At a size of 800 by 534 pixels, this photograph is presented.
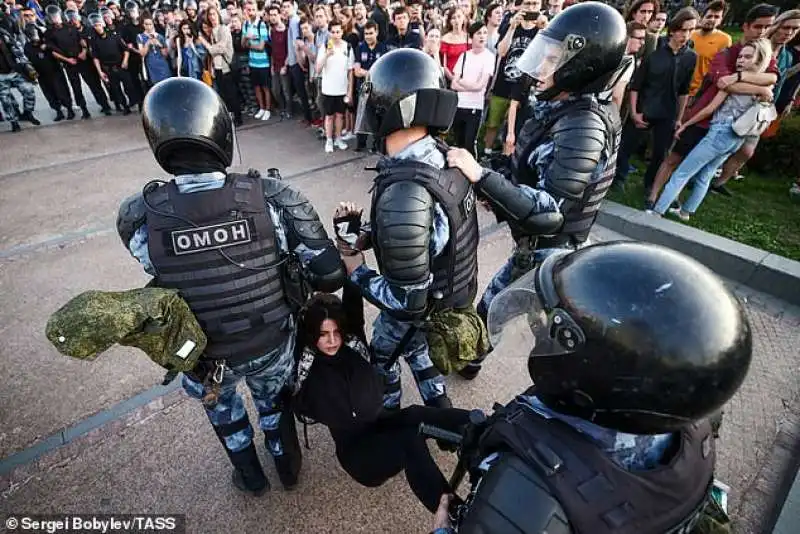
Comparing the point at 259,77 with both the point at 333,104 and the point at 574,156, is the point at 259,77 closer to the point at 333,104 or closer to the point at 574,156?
the point at 333,104

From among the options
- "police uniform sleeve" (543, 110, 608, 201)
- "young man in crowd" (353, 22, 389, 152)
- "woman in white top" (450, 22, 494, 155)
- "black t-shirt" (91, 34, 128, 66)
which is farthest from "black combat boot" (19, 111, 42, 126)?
"police uniform sleeve" (543, 110, 608, 201)

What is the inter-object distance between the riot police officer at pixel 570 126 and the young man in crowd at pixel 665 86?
2.73m

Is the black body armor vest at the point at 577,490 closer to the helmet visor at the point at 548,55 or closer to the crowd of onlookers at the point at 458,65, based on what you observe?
the helmet visor at the point at 548,55

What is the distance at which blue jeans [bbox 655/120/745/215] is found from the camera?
421 cm

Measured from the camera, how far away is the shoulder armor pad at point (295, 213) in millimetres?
1814

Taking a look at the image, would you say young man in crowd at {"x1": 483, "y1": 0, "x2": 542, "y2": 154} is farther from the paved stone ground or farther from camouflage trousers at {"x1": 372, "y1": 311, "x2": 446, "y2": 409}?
camouflage trousers at {"x1": 372, "y1": 311, "x2": 446, "y2": 409}

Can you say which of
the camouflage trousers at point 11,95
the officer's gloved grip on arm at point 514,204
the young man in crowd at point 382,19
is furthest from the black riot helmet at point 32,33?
the officer's gloved grip on arm at point 514,204

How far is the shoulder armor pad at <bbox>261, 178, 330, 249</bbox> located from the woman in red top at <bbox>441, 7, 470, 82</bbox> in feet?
15.4

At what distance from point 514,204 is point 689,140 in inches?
152

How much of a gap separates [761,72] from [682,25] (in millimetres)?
844

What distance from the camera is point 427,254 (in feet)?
5.80

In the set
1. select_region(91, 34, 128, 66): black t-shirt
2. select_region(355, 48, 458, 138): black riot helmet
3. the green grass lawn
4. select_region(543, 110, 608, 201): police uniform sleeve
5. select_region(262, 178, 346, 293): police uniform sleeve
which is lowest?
the green grass lawn

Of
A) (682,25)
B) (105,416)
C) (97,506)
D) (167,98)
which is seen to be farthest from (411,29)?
(97,506)

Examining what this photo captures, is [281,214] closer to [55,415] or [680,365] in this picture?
[680,365]
